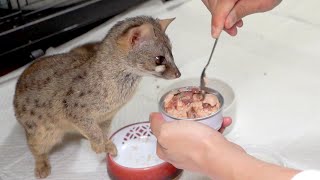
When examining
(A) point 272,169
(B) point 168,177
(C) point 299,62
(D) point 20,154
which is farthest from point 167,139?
(C) point 299,62

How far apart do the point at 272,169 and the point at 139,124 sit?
654 millimetres

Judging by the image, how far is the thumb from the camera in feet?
4.35

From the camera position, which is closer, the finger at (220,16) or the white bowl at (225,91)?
the finger at (220,16)

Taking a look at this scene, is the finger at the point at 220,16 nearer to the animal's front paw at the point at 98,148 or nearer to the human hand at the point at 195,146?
the human hand at the point at 195,146

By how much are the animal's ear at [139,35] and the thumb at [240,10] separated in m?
0.21

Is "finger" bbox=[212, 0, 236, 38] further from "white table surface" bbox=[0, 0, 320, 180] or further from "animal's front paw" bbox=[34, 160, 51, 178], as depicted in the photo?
"animal's front paw" bbox=[34, 160, 51, 178]

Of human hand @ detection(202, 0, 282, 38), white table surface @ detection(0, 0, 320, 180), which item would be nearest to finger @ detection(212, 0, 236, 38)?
human hand @ detection(202, 0, 282, 38)

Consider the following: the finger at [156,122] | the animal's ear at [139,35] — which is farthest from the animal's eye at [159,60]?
the finger at [156,122]

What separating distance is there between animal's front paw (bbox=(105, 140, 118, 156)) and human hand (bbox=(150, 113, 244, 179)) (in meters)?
0.31

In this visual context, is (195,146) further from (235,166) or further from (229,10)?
(229,10)

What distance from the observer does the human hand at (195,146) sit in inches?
38.3

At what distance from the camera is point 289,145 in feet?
4.89

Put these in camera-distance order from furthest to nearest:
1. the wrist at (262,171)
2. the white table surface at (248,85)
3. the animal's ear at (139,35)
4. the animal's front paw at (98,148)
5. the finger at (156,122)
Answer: the white table surface at (248,85) → the animal's front paw at (98,148) → the animal's ear at (139,35) → the finger at (156,122) → the wrist at (262,171)

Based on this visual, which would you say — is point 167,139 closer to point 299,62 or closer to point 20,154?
point 20,154
